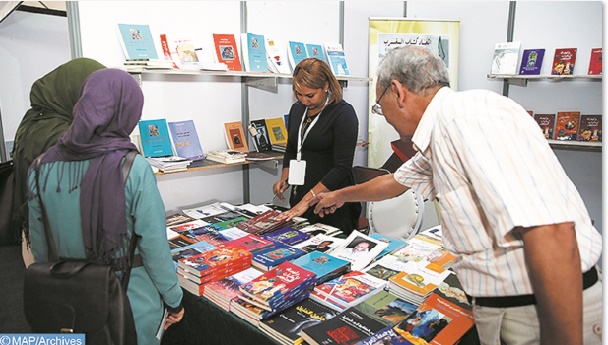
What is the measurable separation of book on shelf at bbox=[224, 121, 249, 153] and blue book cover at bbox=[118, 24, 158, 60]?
786 millimetres

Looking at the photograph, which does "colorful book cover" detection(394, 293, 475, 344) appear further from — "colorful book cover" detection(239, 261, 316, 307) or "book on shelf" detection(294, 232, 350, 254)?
"book on shelf" detection(294, 232, 350, 254)

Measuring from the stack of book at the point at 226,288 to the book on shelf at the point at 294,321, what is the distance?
→ 0.22 meters

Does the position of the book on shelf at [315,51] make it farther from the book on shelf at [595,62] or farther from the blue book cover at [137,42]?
the book on shelf at [595,62]

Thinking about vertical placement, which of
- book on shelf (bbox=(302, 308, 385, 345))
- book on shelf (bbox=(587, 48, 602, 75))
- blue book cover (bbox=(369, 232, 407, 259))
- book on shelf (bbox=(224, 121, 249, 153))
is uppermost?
book on shelf (bbox=(587, 48, 602, 75))

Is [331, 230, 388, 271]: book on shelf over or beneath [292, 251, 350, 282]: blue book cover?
beneath

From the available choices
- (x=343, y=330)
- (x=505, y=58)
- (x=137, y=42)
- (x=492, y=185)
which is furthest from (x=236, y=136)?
(x=505, y=58)

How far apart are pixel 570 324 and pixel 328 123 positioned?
72.4 inches

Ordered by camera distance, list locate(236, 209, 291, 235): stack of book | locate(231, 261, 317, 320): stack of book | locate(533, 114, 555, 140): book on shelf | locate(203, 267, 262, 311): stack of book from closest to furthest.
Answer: locate(231, 261, 317, 320): stack of book
locate(203, 267, 262, 311): stack of book
locate(236, 209, 291, 235): stack of book
locate(533, 114, 555, 140): book on shelf

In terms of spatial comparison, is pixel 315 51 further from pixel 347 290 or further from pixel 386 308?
pixel 386 308

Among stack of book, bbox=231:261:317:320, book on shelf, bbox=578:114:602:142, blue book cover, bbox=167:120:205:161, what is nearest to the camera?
stack of book, bbox=231:261:317:320

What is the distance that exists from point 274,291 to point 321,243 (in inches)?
27.5

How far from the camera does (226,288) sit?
5.48ft

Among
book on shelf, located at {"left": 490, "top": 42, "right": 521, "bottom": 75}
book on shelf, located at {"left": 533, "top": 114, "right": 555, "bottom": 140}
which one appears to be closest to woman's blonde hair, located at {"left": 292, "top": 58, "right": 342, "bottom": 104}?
book on shelf, located at {"left": 490, "top": 42, "right": 521, "bottom": 75}

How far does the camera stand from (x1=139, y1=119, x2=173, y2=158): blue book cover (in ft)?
8.91
